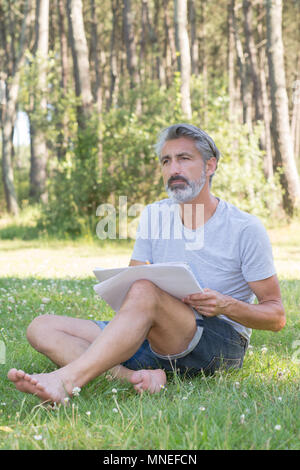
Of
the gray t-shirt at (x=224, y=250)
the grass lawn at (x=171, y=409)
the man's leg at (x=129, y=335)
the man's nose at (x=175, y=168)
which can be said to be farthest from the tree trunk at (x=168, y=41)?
the man's leg at (x=129, y=335)

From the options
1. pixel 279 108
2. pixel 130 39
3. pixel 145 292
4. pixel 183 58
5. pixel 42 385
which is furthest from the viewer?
pixel 130 39

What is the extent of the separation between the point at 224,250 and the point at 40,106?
38.5 ft

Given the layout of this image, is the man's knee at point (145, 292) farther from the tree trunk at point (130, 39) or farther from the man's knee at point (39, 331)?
the tree trunk at point (130, 39)

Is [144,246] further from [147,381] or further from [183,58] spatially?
[183,58]

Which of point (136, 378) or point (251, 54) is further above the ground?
point (251, 54)

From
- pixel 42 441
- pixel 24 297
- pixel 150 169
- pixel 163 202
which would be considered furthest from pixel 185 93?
pixel 42 441

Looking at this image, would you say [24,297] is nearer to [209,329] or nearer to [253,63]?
[209,329]

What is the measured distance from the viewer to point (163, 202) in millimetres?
4074

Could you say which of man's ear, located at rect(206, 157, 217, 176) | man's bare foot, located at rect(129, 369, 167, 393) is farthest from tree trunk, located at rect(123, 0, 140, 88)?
man's bare foot, located at rect(129, 369, 167, 393)

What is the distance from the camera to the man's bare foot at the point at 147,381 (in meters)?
3.34

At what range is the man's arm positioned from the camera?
336cm

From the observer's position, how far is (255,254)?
3.52 m

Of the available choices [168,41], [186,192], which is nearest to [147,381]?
[186,192]

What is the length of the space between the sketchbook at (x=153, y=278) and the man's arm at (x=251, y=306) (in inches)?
3.7
